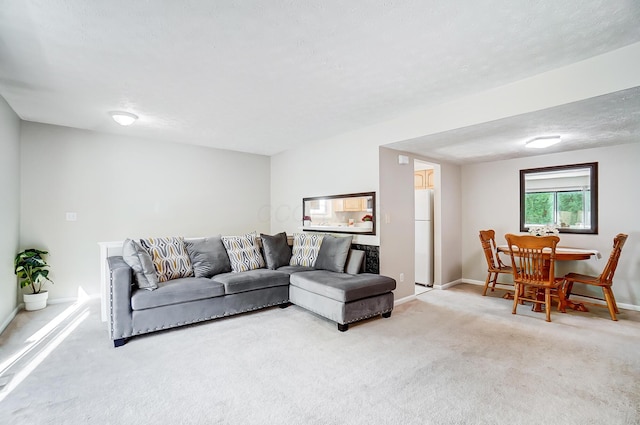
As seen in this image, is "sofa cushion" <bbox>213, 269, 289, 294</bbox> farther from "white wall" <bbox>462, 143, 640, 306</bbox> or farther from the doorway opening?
"white wall" <bbox>462, 143, 640, 306</bbox>

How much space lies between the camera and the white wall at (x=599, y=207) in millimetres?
4055

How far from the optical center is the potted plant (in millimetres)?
3743

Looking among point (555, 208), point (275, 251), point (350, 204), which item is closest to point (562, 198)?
point (555, 208)

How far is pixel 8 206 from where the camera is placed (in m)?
3.45

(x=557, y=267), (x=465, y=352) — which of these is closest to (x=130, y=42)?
(x=465, y=352)

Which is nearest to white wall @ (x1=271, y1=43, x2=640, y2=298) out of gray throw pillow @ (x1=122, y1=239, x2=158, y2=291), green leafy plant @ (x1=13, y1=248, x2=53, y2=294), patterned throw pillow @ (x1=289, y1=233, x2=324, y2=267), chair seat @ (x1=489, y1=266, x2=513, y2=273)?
patterned throw pillow @ (x1=289, y1=233, x2=324, y2=267)

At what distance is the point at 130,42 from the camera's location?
213cm

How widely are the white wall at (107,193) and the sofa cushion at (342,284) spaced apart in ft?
8.08

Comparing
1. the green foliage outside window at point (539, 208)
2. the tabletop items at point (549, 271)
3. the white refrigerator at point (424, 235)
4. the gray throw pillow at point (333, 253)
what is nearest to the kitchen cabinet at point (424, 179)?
the white refrigerator at point (424, 235)

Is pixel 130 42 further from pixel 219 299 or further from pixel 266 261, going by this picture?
pixel 266 261

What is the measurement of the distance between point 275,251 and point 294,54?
2.79 m

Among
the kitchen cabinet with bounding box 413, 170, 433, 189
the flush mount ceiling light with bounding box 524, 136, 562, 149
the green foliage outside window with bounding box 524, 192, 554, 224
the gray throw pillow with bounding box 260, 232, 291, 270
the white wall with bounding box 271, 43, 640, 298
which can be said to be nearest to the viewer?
the white wall with bounding box 271, 43, 640, 298

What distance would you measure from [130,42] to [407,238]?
12.4 feet

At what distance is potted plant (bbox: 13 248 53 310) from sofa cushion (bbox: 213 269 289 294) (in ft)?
7.35
